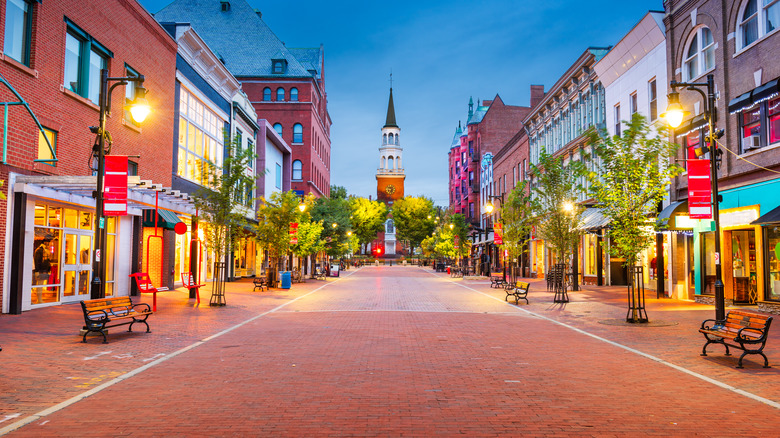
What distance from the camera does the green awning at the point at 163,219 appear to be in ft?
74.0

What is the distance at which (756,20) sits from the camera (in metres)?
18.3

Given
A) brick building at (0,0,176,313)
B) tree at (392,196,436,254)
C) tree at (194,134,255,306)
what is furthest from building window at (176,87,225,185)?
tree at (392,196,436,254)

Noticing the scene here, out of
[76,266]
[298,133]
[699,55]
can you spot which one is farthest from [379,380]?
[298,133]

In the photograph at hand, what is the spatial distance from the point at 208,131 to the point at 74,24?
14.3 metres

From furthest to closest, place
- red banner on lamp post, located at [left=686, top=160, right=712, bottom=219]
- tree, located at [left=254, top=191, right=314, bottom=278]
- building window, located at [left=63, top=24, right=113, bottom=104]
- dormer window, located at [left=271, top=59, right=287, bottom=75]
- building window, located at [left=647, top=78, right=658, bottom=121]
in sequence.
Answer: dormer window, located at [left=271, top=59, right=287, bottom=75] < tree, located at [left=254, top=191, right=314, bottom=278] < building window, located at [left=647, top=78, right=658, bottom=121] < building window, located at [left=63, top=24, right=113, bottom=104] < red banner on lamp post, located at [left=686, top=160, right=712, bottom=219]

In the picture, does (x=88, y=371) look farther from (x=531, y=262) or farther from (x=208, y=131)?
(x=531, y=262)

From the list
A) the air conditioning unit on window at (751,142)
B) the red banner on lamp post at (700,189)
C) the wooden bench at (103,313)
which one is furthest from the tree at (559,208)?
the wooden bench at (103,313)

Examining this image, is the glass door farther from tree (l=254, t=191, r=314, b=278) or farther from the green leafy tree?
the green leafy tree

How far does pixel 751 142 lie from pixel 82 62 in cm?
2103

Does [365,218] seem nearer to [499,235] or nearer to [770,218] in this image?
[499,235]

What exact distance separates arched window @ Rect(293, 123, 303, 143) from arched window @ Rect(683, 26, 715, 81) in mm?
45145

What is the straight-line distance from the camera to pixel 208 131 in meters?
32.0

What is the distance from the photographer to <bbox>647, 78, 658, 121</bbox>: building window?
25219 millimetres

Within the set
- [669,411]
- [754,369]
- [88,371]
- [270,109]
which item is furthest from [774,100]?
[270,109]
